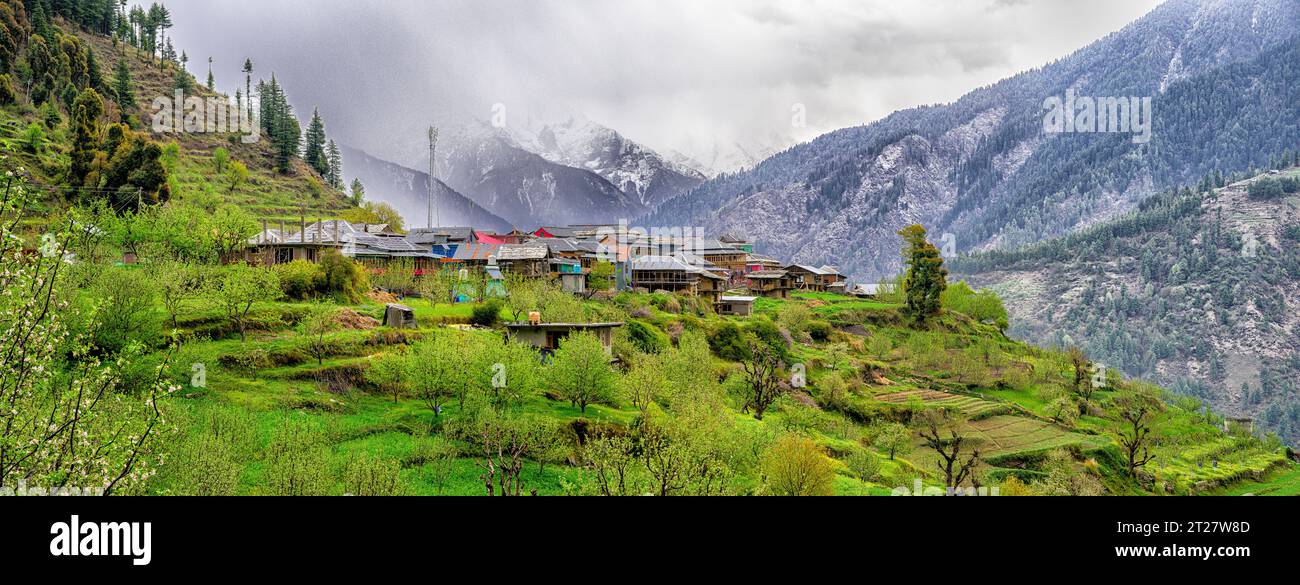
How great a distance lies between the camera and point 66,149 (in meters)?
104

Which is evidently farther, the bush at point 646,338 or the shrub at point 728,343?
the shrub at point 728,343

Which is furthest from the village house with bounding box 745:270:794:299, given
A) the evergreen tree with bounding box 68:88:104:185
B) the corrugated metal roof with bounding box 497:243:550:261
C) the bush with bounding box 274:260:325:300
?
the evergreen tree with bounding box 68:88:104:185

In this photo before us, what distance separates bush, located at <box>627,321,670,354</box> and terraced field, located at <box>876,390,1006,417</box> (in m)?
21.2

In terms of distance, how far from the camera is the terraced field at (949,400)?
76.1 m

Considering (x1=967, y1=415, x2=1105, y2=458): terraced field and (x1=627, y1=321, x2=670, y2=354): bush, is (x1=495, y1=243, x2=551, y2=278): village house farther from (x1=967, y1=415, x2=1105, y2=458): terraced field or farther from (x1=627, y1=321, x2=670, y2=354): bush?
(x1=967, y1=415, x2=1105, y2=458): terraced field

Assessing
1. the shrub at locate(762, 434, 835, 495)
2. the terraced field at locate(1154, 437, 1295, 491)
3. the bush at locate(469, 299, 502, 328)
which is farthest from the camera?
the terraced field at locate(1154, 437, 1295, 491)

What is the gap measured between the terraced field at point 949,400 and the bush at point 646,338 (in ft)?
69.6

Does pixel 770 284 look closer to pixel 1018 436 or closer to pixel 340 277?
pixel 1018 436

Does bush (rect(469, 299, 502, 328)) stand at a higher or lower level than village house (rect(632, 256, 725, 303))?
lower

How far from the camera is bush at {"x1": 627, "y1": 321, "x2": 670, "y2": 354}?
68.2m

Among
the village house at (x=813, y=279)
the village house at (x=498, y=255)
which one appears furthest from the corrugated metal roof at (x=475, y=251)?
the village house at (x=813, y=279)

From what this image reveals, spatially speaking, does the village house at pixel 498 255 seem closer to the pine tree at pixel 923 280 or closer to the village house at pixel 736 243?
the pine tree at pixel 923 280
